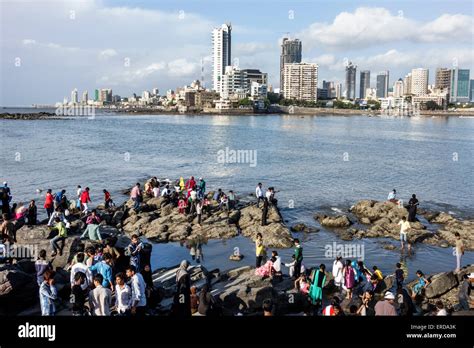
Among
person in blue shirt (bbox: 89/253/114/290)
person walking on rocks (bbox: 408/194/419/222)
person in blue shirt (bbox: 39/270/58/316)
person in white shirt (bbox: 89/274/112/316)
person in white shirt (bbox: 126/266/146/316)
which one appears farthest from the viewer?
person walking on rocks (bbox: 408/194/419/222)

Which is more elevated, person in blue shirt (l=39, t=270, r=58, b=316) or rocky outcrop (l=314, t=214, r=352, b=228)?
person in blue shirt (l=39, t=270, r=58, b=316)

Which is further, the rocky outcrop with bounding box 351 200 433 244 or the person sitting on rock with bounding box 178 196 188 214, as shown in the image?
the person sitting on rock with bounding box 178 196 188 214

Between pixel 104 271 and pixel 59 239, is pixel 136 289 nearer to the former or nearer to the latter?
pixel 104 271

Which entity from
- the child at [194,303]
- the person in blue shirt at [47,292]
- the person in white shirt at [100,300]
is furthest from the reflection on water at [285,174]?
the person in white shirt at [100,300]

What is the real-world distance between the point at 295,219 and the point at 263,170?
72.3 feet

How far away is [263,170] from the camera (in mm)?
48656

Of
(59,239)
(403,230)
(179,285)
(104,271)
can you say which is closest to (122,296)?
(179,285)

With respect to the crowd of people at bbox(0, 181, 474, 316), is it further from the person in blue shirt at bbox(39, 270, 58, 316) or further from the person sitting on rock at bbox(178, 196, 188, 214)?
the person sitting on rock at bbox(178, 196, 188, 214)

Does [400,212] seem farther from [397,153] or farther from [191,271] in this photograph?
[397,153]

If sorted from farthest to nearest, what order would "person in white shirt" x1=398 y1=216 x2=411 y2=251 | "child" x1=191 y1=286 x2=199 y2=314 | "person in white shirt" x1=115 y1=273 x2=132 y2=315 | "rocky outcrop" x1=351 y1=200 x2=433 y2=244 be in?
"rocky outcrop" x1=351 y1=200 x2=433 y2=244, "person in white shirt" x1=398 y1=216 x2=411 y2=251, "child" x1=191 y1=286 x2=199 y2=314, "person in white shirt" x1=115 y1=273 x2=132 y2=315

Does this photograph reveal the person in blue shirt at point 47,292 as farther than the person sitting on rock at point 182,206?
No

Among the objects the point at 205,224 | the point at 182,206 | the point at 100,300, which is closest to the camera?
the point at 100,300

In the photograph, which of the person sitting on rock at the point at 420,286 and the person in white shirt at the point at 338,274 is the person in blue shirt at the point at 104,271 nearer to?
the person in white shirt at the point at 338,274

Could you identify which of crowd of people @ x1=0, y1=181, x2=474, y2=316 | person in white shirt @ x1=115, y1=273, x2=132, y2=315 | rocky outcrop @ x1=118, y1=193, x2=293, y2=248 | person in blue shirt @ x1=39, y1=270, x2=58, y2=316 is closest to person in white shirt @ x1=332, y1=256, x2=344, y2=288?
crowd of people @ x1=0, y1=181, x2=474, y2=316
